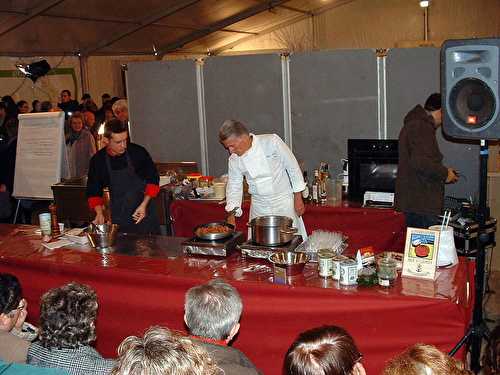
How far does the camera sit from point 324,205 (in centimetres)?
445

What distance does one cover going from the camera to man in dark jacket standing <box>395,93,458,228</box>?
3652 mm

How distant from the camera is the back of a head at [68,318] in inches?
81.2

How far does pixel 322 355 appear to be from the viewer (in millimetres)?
1592

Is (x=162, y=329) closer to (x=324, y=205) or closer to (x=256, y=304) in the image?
(x=256, y=304)

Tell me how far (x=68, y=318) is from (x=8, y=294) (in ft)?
1.07

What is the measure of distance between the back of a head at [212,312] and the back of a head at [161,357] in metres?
0.73

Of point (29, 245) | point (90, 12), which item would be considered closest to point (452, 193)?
point (29, 245)

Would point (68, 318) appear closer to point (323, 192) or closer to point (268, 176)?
point (268, 176)

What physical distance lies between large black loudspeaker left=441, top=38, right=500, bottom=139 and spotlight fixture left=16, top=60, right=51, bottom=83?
626 cm

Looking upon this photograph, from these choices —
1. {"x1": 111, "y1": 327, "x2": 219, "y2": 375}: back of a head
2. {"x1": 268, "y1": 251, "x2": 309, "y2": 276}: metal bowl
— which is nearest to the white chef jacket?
{"x1": 268, "y1": 251, "x2": 309, "y2": 276}: metal bowl

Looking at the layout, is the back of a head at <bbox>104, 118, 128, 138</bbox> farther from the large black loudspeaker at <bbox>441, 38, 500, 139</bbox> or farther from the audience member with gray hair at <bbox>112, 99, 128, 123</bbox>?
the audience member with gray hair at <bbox>112, 99, 128, 123</bbox>

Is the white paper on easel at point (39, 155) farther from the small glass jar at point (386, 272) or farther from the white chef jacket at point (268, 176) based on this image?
the small glass jar at point (386, 272)

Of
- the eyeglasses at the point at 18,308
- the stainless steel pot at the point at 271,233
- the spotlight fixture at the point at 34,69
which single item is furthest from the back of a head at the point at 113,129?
the spotlight fixture at the point at 34,69

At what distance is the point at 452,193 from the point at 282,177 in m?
1.82
